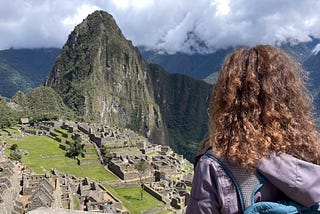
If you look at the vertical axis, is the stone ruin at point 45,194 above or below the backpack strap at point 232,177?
below

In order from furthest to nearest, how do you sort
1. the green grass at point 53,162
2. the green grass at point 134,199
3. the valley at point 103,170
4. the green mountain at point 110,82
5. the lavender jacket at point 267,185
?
the green mountain at point 110,82, the green grass at point 53,162, the green grass at point 134,199, the valley at point 103,170, the lavender jacket at point 267,185

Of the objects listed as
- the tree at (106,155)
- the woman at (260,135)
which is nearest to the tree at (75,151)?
the tree at (106,155)

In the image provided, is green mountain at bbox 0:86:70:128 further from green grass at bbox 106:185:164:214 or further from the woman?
the woman

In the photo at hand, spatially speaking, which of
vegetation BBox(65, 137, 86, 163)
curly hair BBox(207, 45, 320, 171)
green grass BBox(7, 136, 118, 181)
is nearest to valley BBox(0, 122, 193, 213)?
green grass BBox(7, 136, 118, 181)

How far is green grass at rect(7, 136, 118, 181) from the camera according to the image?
28.7 m

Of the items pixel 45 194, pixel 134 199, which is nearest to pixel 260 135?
pixel 45 194

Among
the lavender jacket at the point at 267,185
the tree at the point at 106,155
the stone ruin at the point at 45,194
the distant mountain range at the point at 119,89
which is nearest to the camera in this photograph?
the lavender jacket at the point at 267,185

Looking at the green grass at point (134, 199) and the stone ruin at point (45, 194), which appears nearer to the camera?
the stone ruin at point (45, 194)

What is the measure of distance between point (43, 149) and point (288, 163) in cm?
3450

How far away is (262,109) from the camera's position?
7.41 feet

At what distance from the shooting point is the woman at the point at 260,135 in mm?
2031

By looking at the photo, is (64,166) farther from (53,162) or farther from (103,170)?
(103,170)

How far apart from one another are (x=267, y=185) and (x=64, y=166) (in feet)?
97.9

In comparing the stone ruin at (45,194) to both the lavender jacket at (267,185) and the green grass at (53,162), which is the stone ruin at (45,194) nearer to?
the green grass at (53,162)
